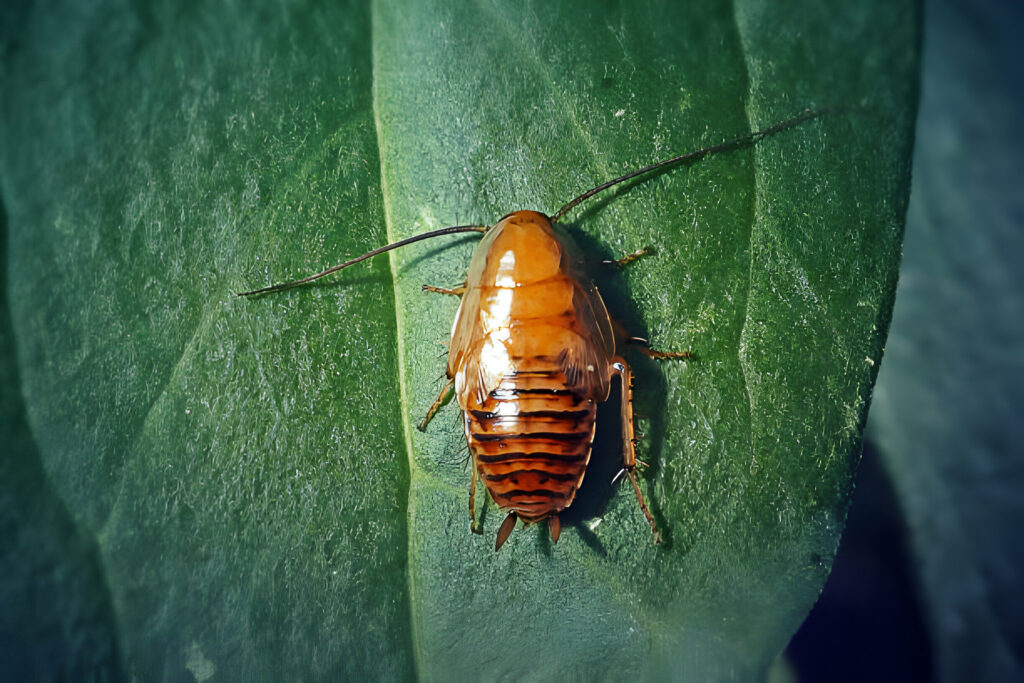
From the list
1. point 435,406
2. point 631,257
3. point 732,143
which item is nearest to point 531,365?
point 435,406

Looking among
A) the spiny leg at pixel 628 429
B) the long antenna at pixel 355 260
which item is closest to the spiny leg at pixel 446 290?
the long antenna at pixel 355 260

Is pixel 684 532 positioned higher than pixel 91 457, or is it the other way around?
pixel 91 457

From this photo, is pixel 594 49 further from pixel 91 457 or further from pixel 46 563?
pixel 46 563

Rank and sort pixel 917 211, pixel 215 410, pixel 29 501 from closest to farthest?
pixel 29 501
pixel 215 410
pixel 917 211

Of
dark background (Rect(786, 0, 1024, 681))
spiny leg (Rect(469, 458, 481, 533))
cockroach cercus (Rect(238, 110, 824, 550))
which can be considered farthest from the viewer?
dark background (Rect(786, 0, 1024, 681))

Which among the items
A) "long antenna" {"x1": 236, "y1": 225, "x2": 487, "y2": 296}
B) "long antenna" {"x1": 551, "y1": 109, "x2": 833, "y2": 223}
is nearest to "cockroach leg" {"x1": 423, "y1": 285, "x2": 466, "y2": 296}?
"long antenna" {"x1": 236, "y1": 225, "x2": 487, "y2": 296}

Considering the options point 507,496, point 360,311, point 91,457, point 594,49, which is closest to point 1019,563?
point 507,496

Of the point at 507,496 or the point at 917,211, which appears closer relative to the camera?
the point at 507,496

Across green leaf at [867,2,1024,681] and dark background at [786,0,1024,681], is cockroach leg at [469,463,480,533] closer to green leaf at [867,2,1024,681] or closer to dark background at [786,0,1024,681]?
dark background at [786,0,1024,681]
